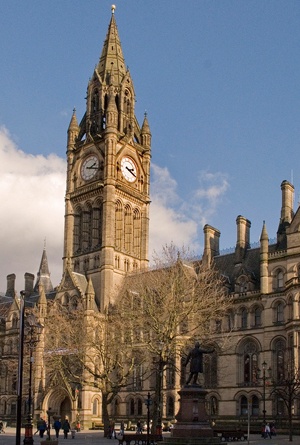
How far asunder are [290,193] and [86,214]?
29734mm

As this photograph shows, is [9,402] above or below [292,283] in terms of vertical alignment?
below

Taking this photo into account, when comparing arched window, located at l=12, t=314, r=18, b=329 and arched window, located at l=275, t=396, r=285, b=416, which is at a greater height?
arched window, located at l=12, t=314, r=18, b=329

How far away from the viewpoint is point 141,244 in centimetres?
9069

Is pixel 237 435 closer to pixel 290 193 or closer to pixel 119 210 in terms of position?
pixel 290 193

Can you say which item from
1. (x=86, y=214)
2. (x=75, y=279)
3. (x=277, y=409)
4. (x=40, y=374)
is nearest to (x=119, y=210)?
(x=86, y=214)

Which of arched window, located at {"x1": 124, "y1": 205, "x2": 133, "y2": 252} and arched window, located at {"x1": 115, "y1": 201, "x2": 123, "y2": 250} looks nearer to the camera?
arched window, located at {"x1": 115, "y1": 201, "x2": 123, "y2": 250}

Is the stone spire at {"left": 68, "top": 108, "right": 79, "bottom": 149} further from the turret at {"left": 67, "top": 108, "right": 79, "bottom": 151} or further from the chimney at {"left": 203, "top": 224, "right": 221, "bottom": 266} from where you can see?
the chimney at {"left": 203, "top": 224, "right": 221, "bottom": 266}

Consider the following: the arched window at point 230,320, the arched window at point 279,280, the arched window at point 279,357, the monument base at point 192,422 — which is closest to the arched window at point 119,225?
the arched window at point 230,320

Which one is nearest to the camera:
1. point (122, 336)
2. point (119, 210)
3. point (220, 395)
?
point (122, 336)

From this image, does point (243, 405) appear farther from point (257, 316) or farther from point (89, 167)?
point (89, 167)

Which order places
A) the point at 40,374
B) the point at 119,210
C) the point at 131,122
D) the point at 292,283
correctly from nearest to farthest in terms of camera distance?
A: the point at 292,283 < the point at 40,374 < the point at 119,210 < the point at 131,122

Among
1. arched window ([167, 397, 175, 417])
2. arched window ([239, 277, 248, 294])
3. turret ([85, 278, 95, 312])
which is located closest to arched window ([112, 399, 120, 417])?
arched window ([167, 397, 175, 417])

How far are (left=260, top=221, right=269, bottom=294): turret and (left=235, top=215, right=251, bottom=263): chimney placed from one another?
599 centimetres

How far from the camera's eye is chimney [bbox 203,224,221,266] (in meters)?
78.0
